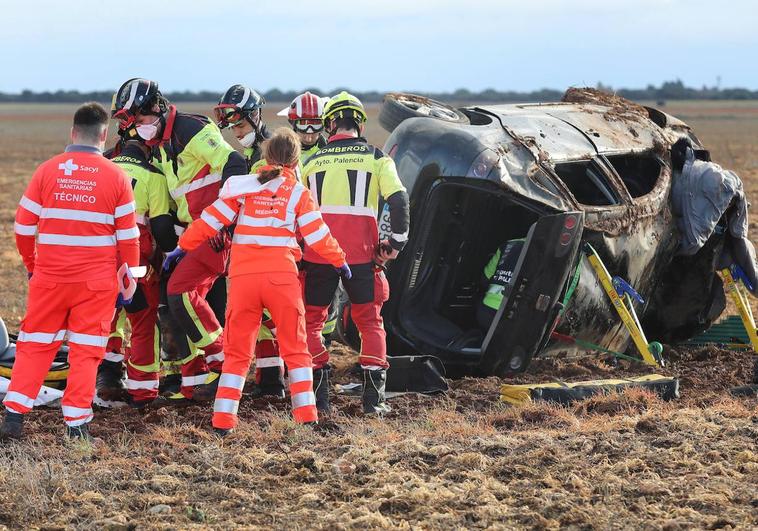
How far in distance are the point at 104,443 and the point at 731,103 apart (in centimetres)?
10051

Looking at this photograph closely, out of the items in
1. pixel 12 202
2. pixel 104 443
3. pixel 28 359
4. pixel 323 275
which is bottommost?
pixel 12 202

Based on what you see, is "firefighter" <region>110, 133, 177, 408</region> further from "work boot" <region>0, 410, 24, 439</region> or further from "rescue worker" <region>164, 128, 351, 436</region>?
"work boot" <region>0, 410, 24, 439</region>

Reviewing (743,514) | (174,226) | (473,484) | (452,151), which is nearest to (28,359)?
(174,226)

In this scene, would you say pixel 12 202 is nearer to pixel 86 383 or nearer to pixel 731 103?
pixel 86 383

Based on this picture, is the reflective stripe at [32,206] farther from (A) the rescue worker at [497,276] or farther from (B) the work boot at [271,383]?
(A) the rescue worker at [497,276]

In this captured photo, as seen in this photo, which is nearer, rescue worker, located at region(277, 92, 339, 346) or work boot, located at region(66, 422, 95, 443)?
work boot, located at region(66, 422, 95, 443)

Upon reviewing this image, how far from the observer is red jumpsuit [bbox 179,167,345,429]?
21.4 ft

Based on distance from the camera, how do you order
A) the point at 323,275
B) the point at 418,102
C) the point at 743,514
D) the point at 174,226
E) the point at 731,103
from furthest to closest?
the point at 731,103 < the point at 418,102 < the point at 174,226 < the point at 323,275 < the point at 743,514

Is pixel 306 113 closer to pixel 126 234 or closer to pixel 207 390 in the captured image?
pixel 207 390

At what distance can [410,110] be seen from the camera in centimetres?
905

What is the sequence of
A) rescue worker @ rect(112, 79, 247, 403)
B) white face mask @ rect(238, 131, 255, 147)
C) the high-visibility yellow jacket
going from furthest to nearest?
white face mask @ rect(238, 131, 255, 147), rescue worker @ rect(112, 79, 247, 403), the high-visibility yellow jacket

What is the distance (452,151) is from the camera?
8.09 m

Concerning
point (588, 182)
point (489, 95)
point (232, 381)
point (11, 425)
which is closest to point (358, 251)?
point (232, 381)

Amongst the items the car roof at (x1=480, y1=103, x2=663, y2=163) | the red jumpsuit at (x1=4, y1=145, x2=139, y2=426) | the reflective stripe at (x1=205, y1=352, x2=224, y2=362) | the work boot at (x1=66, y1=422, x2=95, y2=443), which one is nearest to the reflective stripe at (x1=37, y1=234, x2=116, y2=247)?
the red jumpsuit at (x1=4, y1=145, x2=139, y2=426)
